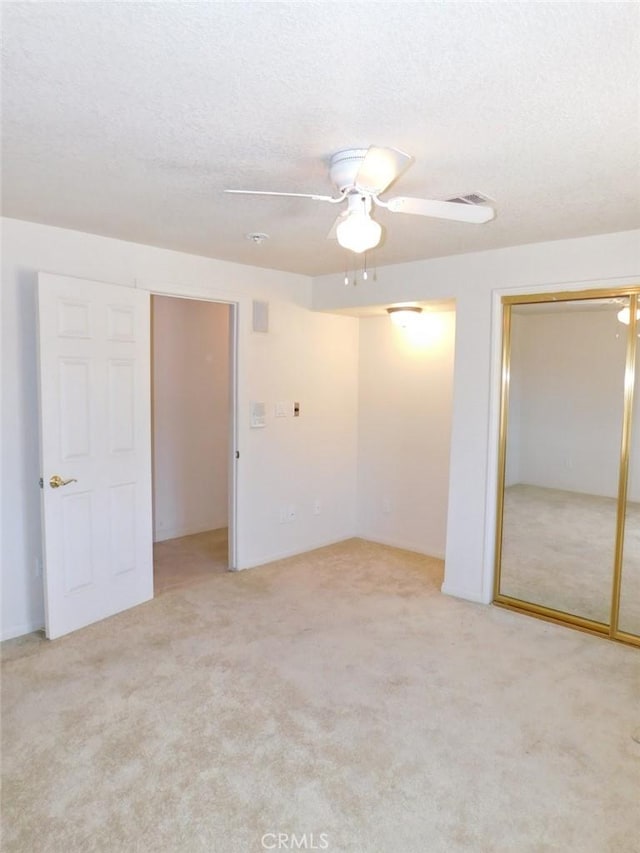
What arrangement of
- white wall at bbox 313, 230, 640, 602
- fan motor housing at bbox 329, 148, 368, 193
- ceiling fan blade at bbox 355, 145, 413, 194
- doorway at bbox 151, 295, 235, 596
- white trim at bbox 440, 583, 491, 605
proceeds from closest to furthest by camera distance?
1. ceiling fan blade at bbox 355, 145, 413, 194
2. fan motor housing at bbox 329, 148, 368, 193
3. white wall at bbox 313, 230, 640, 602
4. white trim at bbox 440, 583, 491, 605
5. doorway at bbox 151, 295, 235, 596

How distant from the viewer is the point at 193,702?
101 inches

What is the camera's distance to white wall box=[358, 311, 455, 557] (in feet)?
15.3

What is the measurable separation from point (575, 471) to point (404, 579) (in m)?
1.50

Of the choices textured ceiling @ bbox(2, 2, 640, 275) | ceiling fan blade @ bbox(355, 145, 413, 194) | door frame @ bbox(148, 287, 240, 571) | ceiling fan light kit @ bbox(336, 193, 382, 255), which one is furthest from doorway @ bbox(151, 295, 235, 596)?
ceiling fan blade @ bbox(355, 145, 413, 194)

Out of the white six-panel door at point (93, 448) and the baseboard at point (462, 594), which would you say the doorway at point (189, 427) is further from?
the baseboard at point (462, 594)

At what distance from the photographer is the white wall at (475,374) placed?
138 inches

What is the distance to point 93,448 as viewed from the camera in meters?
3.31

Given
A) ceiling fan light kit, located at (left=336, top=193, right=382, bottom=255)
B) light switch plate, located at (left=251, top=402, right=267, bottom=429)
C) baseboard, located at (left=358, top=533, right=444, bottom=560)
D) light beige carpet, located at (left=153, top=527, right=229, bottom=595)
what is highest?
ceiling fan light kit, located at (left=336, top=193, right=382, bottom=255)

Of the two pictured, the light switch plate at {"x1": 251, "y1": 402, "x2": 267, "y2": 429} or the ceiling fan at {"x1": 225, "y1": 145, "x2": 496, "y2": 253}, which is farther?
the light switch plate at {"x1": 251, "y1": 402, "x2": 267, "y2": 429}

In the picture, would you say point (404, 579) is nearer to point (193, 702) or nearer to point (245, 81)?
point (193, 702)

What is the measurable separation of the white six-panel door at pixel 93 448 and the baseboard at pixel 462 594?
6.82 feet

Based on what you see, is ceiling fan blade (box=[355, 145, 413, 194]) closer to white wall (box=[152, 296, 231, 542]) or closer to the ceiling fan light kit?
the ceiling fan light kit
